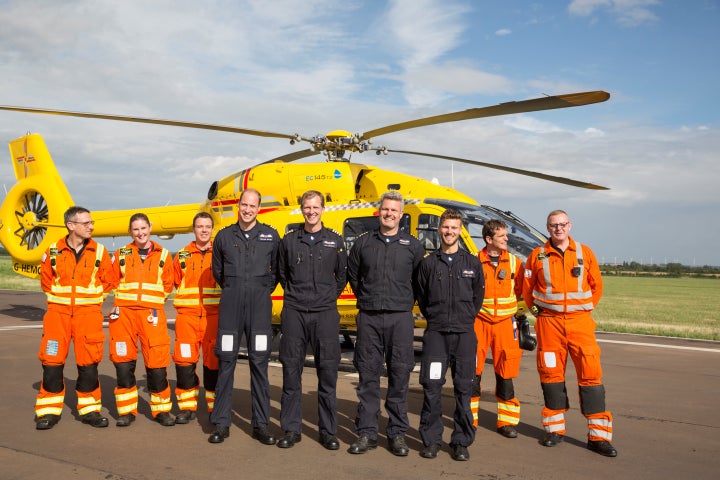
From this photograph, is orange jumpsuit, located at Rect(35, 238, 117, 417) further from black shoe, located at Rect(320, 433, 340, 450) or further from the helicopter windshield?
the helicopter windshield

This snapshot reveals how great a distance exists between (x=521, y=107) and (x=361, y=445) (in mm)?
4165

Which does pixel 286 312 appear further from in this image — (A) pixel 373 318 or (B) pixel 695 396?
(B) pixel 695 396

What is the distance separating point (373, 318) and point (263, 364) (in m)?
1.05

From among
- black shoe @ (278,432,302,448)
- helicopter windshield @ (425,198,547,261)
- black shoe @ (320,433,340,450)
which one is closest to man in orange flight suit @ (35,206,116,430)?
black shoe @ (278,432,302,448)

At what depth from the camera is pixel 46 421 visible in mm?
5238

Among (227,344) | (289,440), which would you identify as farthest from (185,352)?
(289,440)

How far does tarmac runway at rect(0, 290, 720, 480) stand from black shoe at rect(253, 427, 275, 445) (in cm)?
7

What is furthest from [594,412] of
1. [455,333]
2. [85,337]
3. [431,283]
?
[85,337]

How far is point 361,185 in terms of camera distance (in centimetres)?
935

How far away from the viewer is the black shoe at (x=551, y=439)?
496cm

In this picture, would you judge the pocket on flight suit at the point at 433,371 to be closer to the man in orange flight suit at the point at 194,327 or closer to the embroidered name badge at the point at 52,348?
the man in orange flight suit at the point at 194,327

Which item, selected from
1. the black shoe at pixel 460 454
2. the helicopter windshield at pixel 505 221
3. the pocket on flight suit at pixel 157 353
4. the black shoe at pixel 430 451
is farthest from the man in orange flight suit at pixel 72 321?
the helicopter windshield at pixel 505 221

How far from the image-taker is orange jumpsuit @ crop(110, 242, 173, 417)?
5434 mm

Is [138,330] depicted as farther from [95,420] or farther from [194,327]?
[95,420]
